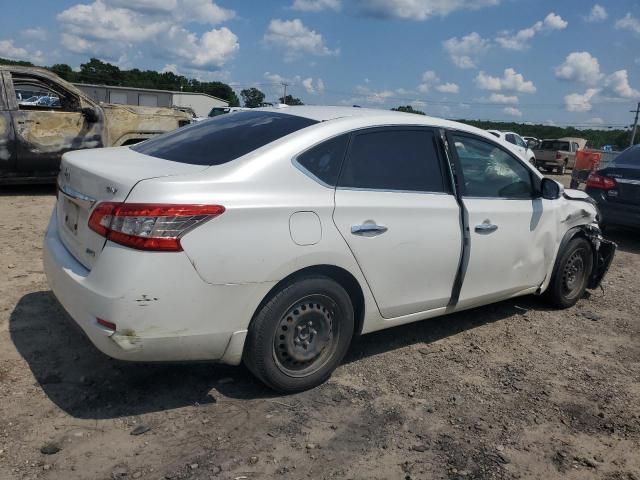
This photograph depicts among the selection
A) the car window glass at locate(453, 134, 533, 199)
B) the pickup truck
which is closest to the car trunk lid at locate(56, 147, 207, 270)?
the car window glass at locate(453, 134, 533, 199)

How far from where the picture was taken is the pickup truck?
808cm

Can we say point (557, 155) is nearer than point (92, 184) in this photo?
No

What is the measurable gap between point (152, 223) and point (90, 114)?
682 centimetres

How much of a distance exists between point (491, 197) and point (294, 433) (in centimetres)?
228

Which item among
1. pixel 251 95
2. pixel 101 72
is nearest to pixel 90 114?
pixel 251 95

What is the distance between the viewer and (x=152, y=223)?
271cm

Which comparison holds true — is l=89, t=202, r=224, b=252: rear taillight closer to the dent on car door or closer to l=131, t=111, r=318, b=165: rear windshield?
l=131, t=111, r=318, b=165: rear windshield

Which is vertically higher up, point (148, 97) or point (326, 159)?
point (148, 97)

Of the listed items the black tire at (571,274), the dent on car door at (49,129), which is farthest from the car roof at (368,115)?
the dent on car door at (49,129)

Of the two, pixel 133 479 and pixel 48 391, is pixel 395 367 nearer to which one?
pixel 133 479

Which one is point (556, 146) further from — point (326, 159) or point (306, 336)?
point (306, 336)

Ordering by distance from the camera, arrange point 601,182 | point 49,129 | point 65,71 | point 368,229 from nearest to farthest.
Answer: point 368,229 < point 49,129 < point 601,182 < point 65,71

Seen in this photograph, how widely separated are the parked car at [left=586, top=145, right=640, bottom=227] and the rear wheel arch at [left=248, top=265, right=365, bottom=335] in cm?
620

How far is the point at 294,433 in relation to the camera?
298 centimetres
